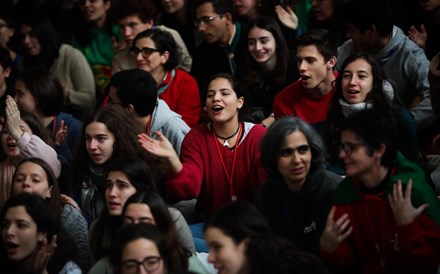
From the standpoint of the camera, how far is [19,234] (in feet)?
13.8

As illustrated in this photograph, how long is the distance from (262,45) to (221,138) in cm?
91

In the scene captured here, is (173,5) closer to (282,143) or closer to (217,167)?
(217,167)

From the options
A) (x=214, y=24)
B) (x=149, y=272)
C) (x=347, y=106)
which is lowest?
(x=149, y=272)

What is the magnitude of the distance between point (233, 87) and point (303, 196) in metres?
0.98

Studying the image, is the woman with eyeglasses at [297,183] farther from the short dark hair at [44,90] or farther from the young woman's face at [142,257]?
the short dark hair at [44,90]

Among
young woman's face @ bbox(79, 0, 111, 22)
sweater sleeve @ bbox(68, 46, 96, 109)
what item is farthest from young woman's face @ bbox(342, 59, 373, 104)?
young woman's face @ bbox(79, 0, 111, 22)

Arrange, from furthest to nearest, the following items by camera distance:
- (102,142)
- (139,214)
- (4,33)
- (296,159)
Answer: (4,33) → (102,142) → (296,159) → (139,214)

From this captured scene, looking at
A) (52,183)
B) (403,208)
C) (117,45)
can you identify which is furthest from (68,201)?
(117,45)

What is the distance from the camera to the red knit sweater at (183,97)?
5746 millimetres

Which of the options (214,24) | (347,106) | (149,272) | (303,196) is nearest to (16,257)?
(149,272)

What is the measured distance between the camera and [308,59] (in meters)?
5.11

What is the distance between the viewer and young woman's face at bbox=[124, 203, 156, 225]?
4.01 meters

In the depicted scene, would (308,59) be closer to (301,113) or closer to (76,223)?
(301,113)

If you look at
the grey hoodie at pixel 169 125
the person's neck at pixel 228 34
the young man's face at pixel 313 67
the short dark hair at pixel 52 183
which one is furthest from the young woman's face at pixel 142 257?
the person's neck at pixel 228 34
